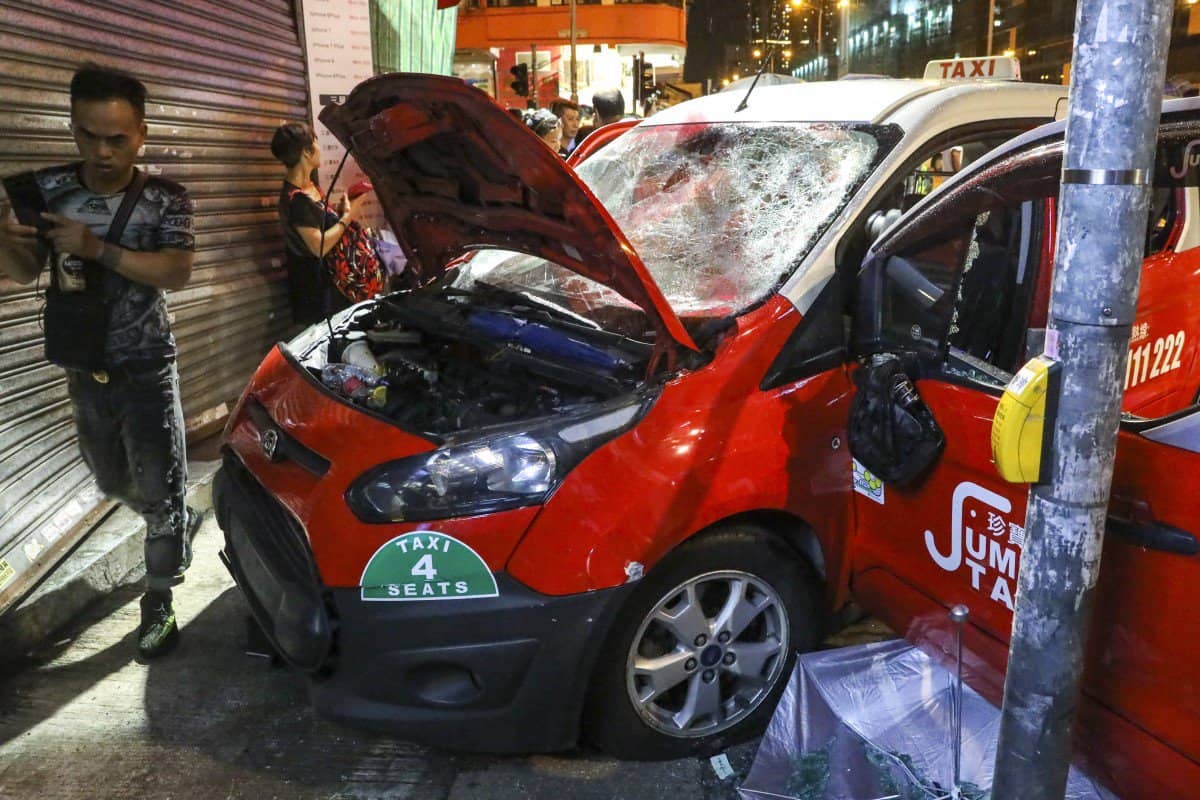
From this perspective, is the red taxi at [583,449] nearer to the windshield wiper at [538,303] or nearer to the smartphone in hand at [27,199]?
the windshield wiper at [538,303]

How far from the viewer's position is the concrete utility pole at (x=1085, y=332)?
1.57m

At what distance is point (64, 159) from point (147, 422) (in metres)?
1.70

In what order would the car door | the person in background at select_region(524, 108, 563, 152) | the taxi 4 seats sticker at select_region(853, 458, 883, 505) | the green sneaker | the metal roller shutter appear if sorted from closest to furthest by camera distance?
the car door → the taxi 4 seats sticker at select_region(853, 458, 883, 505) → the green sneaker → the metal roller shutter → the person in background at select_region(524, 108, 563, 152)

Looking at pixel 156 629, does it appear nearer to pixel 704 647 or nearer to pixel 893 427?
pixel 704 647

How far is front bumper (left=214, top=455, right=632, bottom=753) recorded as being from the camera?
225 cm

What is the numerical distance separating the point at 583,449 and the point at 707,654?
0.74 metres

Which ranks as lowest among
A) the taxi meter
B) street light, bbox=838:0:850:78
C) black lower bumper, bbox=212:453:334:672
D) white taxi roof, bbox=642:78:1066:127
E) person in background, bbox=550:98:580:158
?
black lower bumper, bbox=212:453:334:672

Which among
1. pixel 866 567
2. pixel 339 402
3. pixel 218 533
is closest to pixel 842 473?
pixel 866 567

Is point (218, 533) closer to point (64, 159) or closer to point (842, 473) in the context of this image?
point (64, 159)

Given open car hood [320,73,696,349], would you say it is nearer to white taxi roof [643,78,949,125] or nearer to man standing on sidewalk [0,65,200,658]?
man standing on sidewalk [0,65,200,658]

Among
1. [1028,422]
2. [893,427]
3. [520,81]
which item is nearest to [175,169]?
[893,427]

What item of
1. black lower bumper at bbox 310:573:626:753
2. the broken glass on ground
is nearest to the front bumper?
black lower bumper at bbox 310:573:626:753

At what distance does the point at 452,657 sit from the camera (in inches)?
89.3

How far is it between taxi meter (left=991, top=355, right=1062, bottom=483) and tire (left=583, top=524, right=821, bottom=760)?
0.92m
